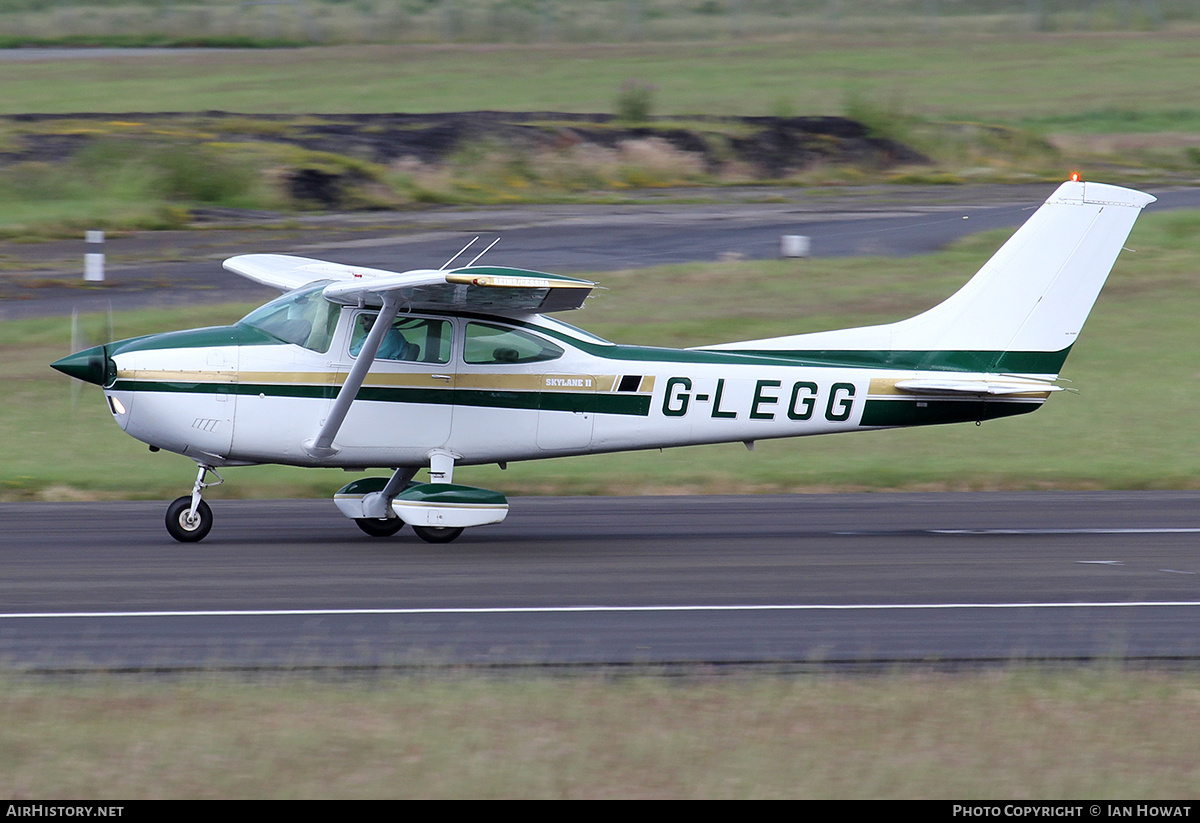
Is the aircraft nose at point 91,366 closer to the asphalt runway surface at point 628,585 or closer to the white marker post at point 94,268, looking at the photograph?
the asphalt runway surface at point 628,585

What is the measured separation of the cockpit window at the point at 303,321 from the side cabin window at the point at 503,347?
1148 millimetres

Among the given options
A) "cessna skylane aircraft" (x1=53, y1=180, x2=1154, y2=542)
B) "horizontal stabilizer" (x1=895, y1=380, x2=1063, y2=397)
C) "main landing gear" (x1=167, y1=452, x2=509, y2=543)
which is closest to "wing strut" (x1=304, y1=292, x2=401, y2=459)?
"cessna skylane aircraft" (x1=53, y1=180, x2=1154, y2=542)

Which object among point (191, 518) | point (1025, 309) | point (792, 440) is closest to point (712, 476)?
point (792, 440)

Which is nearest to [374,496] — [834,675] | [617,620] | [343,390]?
[343,390]

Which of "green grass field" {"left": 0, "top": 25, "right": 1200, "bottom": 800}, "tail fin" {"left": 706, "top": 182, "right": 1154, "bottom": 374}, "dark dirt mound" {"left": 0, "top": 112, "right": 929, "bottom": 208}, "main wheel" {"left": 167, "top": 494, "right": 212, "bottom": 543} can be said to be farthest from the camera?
"dark dirt mound" {"left": 0, "top": 112, "right": 929, "bottom": 208}

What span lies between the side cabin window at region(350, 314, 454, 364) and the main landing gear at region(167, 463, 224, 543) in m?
1.71

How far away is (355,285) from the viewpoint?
10477 millimetres

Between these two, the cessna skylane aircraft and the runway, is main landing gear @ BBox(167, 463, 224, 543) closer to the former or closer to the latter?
the cessna skylane aircraft

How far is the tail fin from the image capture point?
12039mm

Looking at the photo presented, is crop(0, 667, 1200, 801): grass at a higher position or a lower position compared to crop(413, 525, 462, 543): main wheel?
higher

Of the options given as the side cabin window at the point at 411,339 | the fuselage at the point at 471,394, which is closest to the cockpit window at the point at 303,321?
the fuselage at the point at 471,394

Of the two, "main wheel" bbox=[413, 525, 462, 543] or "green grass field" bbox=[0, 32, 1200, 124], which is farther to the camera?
"green grass field" bbox=[0, 32, 1200, 124]

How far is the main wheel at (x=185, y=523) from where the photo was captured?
11180 mm

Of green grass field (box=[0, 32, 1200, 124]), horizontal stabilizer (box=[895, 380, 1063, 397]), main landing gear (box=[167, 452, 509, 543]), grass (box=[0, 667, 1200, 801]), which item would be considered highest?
green grass field (box=[0, 32, 1200, 124])
